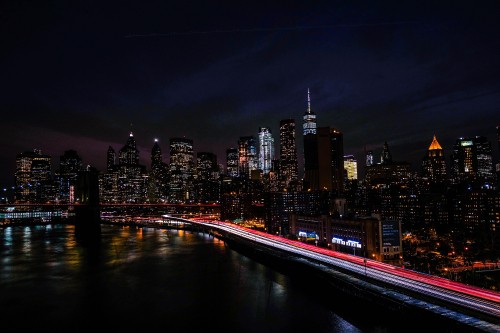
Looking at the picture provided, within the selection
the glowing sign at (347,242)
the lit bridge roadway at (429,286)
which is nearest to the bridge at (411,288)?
the lit bridge roadway at (429,286)

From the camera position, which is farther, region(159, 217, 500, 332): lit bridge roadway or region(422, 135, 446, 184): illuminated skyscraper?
region(422, 135, 446, 184): illuminated skyscraper

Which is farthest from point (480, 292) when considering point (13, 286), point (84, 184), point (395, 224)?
point (84, 184)

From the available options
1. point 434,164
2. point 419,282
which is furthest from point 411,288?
point 434,164

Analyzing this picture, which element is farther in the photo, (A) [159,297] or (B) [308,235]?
(B) [308,235]

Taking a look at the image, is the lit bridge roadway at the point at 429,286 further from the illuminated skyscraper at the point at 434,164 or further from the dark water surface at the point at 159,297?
the illuminated skyscraper at the point at 434,164

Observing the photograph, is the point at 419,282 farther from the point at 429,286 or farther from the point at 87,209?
the point at 87,209

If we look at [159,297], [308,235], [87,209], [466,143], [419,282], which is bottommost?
[159,297]

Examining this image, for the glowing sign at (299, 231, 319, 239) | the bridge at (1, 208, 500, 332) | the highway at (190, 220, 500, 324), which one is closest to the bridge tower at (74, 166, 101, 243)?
the glowing sign at (299, 231, 319, 239)

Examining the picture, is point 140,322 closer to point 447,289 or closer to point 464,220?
point 447,289

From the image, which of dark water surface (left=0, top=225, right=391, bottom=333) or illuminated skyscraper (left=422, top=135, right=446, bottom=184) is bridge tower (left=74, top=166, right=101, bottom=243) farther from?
illuminated skyscraper (left=422, top=135, right=446, bottom=184)
